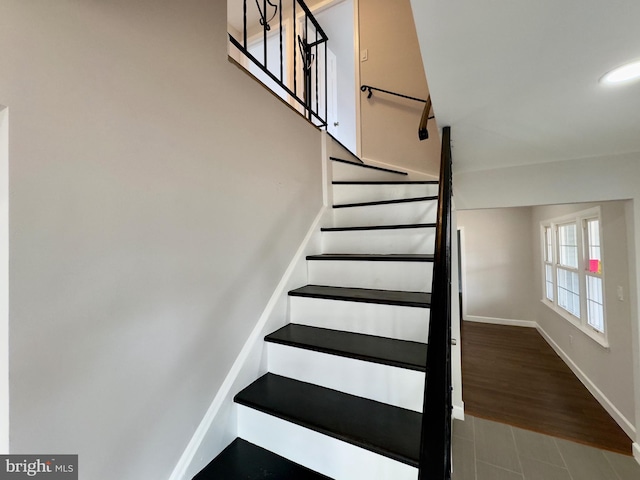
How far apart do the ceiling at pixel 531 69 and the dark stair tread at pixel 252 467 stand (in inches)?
67.1

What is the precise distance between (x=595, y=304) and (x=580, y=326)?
1.76ft

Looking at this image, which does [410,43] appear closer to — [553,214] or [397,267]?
[397,267]

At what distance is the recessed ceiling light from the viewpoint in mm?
1048

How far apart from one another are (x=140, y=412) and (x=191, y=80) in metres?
1.31

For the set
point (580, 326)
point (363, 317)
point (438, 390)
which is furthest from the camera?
point (580, 326)

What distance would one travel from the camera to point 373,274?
1.74 m

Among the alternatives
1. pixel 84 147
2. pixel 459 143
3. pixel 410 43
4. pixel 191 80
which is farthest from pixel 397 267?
pixel 410 43

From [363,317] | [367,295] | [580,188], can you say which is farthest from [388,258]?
[580,188]

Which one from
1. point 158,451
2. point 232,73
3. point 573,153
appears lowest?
point 158,451

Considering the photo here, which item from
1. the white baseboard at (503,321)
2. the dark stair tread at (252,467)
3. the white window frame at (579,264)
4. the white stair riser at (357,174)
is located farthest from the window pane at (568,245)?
the dark stair tread at (252,467)

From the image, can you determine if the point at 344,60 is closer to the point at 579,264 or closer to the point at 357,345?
→ the point at 357,345

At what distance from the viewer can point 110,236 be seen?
89 centimetres

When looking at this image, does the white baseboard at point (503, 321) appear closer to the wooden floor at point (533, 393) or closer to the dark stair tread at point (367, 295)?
the wooden floor at point (533, 393)

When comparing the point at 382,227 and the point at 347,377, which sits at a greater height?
the point at 382,227
